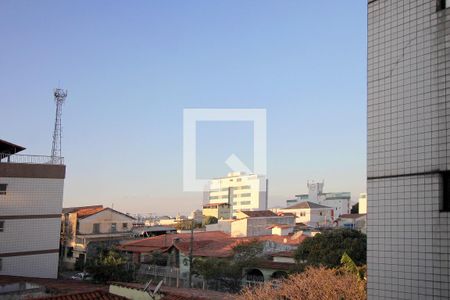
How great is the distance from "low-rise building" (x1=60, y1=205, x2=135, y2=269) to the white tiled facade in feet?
49.9

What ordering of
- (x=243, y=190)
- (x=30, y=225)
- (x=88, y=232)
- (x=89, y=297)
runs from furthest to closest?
1. (x=243, y=190)
2. (x=88, y=232)
3. (x=30, y=225)
4. (x=89, y=297)

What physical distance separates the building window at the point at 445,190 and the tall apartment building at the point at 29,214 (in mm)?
23624

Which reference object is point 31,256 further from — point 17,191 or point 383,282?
point 383,282

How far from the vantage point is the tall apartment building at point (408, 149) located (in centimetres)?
461

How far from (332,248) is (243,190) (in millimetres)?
85977

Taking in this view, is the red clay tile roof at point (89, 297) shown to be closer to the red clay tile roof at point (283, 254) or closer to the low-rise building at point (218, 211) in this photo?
the red clay tile roof at point (283, 254)

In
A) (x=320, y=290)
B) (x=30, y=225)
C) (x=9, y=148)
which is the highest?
(x=9, y=148)

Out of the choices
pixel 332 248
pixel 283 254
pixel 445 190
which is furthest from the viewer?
pixel 283 254

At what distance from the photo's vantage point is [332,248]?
24.2m

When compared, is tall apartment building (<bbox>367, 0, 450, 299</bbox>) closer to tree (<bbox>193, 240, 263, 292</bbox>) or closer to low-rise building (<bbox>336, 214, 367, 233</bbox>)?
tree (<bbox>193, 240, 263, 292</bbox>)

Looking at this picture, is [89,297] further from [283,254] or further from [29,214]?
[283,254]

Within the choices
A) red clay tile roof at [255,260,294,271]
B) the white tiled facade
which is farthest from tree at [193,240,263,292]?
the white tiled facade

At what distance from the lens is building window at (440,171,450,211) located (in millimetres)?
4605

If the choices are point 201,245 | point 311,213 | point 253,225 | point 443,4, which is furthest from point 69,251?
point 443,4
